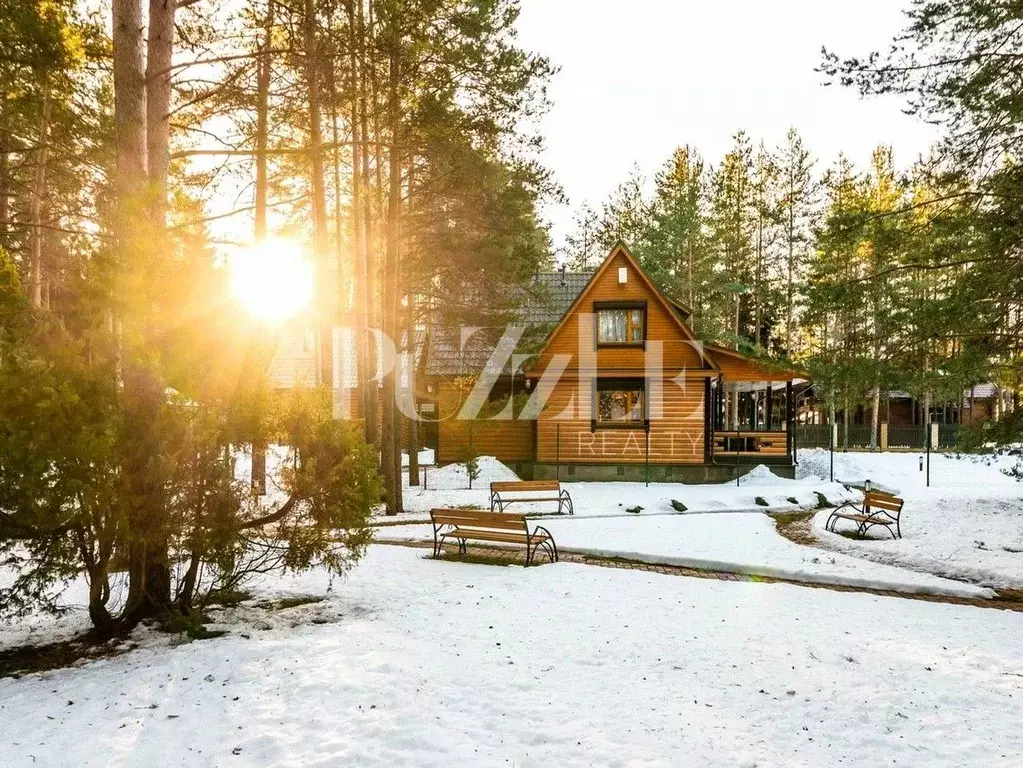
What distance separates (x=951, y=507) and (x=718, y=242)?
24.9m

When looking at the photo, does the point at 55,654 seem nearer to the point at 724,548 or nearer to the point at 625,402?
the point at 724,548

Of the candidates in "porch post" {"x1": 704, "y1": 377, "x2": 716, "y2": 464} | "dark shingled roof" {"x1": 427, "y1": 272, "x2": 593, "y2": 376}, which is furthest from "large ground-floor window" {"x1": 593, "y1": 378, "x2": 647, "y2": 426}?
"dark shingled roof" {"x1": 427, "y1": 272, "x2": 593, "y2": 376}

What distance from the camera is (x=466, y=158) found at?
15.1 metres

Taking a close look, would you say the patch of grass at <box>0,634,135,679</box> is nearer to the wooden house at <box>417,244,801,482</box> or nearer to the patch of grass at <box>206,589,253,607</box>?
the patch of grass at <box>206,589,253,607</box>

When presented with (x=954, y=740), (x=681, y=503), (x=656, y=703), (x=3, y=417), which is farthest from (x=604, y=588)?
(x=681, y=503)

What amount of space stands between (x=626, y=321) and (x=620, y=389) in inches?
97.0

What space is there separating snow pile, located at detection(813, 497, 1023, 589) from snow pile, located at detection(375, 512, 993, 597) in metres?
0.71

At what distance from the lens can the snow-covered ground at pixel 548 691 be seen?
3.99 meters

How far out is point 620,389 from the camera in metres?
21.8

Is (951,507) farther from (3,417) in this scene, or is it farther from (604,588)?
(3,417)

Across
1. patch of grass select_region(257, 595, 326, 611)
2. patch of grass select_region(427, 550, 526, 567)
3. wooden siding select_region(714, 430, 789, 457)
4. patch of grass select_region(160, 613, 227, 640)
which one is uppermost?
wooden siding select_region(714, 430, 789, 457)

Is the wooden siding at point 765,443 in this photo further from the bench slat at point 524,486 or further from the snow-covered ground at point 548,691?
the snow-covered ground at point 548,691

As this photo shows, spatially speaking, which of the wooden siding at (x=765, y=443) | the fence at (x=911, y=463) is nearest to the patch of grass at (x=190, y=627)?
the fence at (x=911, y=463)

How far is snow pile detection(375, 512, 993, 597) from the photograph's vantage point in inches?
349
